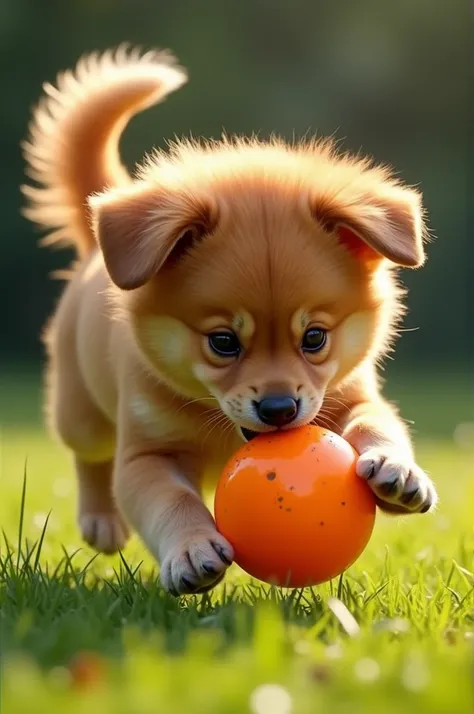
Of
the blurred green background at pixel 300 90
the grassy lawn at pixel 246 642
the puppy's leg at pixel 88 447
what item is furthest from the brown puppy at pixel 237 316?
the blurred green background at pixel 300 90

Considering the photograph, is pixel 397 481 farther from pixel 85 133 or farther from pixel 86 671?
pixel 85 133

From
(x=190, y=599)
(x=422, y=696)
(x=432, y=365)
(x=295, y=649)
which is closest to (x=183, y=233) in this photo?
(x=190, y=599)

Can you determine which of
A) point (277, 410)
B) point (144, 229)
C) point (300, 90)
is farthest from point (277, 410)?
point (300, 90)

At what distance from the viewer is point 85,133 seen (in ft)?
14.6

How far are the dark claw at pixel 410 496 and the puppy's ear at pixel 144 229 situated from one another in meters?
0.87

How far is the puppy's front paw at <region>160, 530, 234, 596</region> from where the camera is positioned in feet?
9.21

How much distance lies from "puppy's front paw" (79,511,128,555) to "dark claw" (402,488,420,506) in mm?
1608

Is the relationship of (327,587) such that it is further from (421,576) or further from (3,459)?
(3,459)

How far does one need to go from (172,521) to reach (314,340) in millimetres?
616

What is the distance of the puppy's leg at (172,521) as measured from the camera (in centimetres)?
282

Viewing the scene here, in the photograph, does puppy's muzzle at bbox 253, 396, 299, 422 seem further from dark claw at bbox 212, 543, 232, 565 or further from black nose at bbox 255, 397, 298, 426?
dark claw at bbox 212, 543, 232, 565

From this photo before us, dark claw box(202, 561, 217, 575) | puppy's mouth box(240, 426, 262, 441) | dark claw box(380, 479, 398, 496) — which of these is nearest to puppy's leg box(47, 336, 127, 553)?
puppy's mouth box(240, 426, 262, 441)

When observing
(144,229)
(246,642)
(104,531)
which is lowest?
(104,531)

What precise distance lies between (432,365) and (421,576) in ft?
44.3
